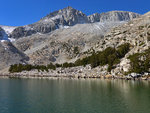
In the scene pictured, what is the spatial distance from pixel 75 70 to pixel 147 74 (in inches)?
1957

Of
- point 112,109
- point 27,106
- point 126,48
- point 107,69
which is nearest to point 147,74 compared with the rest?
point 107,69

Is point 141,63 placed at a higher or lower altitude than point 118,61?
lower

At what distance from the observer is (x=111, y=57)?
10788cm

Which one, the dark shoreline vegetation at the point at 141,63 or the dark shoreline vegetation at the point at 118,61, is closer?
the dark shoreline vegetation at the point at 141,63

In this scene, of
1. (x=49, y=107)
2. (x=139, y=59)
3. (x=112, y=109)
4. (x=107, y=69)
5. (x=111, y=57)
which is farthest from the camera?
(x=111, y=57)

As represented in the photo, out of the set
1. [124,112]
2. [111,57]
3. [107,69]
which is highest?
[111,57]

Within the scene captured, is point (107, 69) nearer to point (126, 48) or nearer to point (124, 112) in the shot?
point (126, 48)

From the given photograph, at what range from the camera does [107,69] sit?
97.5 m

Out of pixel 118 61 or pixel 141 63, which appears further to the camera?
pixel 118 61

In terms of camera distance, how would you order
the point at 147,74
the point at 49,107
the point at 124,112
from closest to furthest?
1. the point at 124,112
2. the point at 49,107
3. the point at 147,74

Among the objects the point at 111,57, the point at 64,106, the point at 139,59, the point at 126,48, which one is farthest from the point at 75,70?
the point at 64,106

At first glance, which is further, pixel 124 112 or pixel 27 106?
pixel 27 106

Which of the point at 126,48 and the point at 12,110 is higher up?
the point at 126,48

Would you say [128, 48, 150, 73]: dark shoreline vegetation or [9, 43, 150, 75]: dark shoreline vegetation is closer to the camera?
[128, 48, 150, 73]: dark shoreline vegetation
